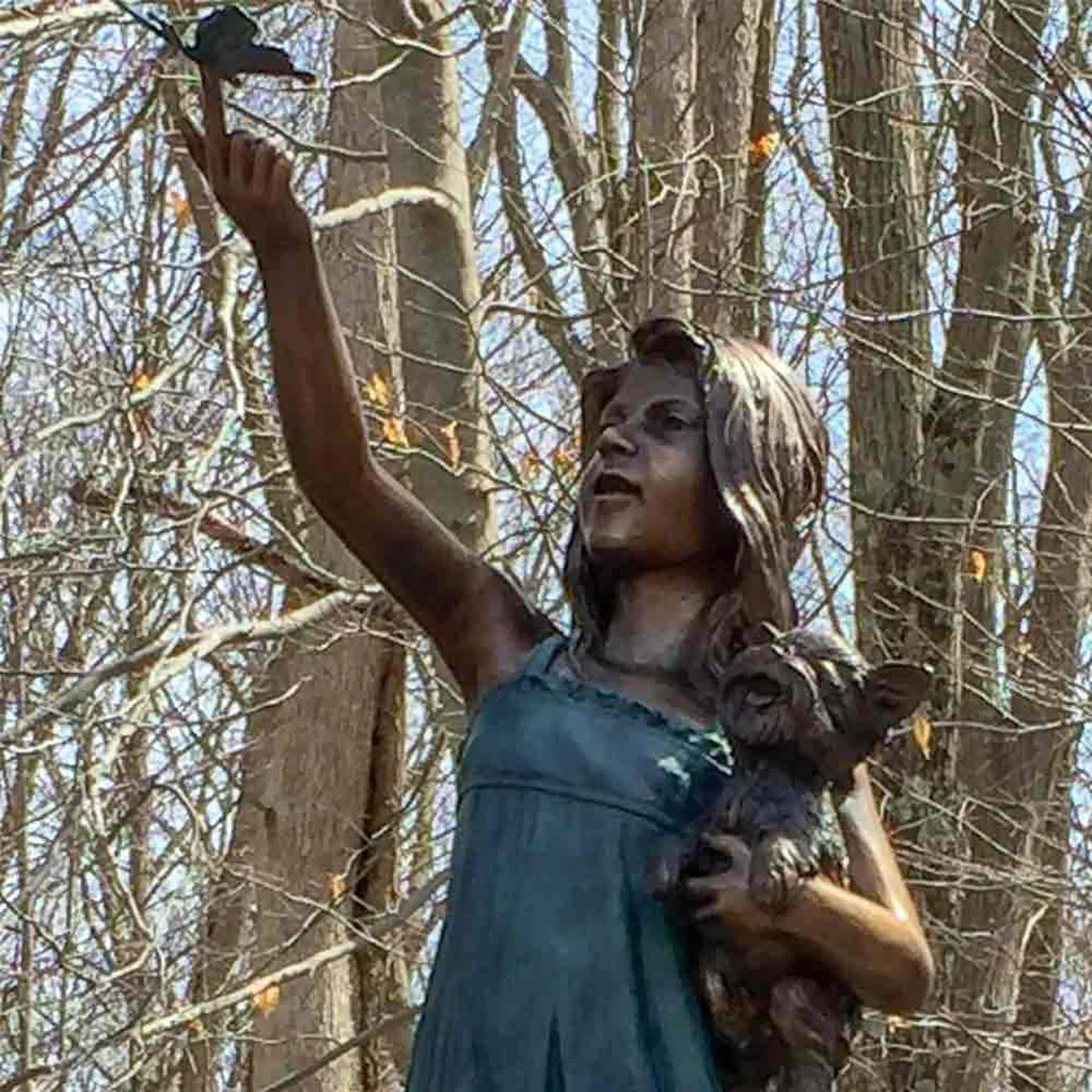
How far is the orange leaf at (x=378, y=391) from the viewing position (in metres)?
9.26

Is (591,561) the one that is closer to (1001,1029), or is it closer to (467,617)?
(467,617)

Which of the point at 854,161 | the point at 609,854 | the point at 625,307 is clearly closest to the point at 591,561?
the point at 609,854

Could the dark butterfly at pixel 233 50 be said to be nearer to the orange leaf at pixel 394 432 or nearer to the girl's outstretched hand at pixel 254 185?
the girl's outstretched hand at pixel 254 185

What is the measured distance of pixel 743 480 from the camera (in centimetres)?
366

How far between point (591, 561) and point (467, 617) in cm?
19

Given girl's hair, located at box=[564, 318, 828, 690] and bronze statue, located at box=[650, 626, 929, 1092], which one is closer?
bronze statue, located at box=[650, 626, 929, 1092]

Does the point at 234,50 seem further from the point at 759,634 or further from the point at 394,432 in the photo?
the point at 394,432

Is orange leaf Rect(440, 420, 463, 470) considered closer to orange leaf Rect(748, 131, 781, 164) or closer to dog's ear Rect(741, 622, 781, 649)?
orange leaf Rect(748, 131, 781, 164)

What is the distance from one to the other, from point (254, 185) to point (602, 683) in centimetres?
75

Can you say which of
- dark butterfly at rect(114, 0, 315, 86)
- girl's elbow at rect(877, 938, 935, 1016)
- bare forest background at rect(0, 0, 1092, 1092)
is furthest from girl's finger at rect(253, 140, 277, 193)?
bare forest background at rect(0, 0, 1092, 1092)

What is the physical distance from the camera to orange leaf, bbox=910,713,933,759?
9.27 metres

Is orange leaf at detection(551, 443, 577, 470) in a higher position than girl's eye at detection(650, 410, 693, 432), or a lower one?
higher

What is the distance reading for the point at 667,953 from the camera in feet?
Answer: 11.2

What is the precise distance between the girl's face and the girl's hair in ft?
0.08
